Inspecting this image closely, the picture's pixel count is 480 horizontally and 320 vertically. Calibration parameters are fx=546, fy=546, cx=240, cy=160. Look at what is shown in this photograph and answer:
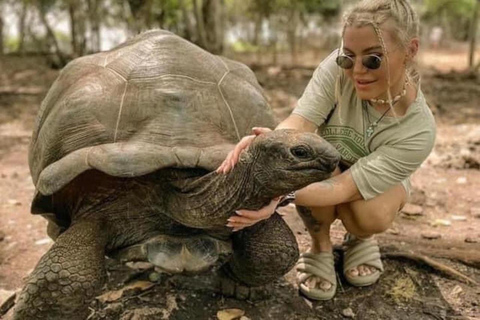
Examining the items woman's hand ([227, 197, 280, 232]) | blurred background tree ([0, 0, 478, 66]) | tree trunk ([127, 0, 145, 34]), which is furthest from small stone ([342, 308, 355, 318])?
tree trunk ([127, 0, 145, 34])

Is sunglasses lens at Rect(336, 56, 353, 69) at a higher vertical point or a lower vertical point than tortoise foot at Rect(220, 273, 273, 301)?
higher

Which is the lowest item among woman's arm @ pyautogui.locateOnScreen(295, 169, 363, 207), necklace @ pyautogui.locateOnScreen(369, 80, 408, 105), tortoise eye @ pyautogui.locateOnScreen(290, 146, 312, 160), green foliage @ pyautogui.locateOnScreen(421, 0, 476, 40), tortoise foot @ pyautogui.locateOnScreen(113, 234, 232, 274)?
green foliage @ pyautogui.locateOnScreen(421, 0, 476, 40)

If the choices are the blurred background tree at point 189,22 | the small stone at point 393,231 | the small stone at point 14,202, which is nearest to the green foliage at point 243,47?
the blurred background tree at point 189,22

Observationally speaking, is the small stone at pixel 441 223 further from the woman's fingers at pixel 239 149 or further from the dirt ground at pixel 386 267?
the woman's fingers at pixel 239 149

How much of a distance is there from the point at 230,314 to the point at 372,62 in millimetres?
1181

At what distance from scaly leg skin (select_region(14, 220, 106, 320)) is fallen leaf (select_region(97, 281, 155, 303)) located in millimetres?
312

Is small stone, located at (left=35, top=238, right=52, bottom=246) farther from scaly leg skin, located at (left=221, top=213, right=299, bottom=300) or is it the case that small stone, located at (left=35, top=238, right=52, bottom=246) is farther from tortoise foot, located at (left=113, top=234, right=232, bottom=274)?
scaly leg skin, located at (left=221, top=213, right=299, bottom=300)

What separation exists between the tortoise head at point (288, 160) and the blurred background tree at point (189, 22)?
275 inches

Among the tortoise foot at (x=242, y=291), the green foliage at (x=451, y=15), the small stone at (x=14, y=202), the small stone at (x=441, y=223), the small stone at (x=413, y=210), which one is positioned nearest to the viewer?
the tortoise foot at (x=242, y=291)

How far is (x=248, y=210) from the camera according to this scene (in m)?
1.88

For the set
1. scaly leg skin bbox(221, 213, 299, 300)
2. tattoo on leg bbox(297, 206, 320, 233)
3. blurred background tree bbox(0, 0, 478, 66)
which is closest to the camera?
scaly leg skin bbox(221, 213, 299, 300)

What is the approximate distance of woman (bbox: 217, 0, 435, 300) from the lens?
1.93 m

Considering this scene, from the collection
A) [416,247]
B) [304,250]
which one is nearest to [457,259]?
[416,247]

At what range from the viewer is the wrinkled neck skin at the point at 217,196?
1.81 m
